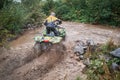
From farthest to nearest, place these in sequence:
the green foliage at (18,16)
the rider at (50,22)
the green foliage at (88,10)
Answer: the green foliage at (88,10)
the green foliage at (18,16)
the rider at (50,22)

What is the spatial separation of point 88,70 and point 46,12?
10320mm

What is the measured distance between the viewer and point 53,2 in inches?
711

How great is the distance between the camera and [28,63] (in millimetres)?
9367

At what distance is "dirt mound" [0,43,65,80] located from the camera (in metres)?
8.59

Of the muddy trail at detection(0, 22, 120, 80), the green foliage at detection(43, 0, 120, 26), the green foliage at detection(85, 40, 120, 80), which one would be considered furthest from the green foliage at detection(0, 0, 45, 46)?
the green foliage at detection(85, 40, 120, 80)

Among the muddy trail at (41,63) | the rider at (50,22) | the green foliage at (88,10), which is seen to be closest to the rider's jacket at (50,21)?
the rider at (50,22)

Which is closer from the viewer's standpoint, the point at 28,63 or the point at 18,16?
the point at 28,63

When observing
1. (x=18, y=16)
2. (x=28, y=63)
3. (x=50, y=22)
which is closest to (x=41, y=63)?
(x=28, y=63)

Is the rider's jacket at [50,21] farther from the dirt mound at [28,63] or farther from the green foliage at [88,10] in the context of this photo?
the green foliage at [88,10]

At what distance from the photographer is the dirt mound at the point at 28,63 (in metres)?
8.59

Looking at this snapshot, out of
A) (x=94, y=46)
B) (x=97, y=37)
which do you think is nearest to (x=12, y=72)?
(x=94, y=46)

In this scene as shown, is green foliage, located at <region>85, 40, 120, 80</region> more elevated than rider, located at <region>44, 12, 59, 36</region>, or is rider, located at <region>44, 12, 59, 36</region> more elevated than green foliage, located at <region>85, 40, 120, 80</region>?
rider, located at <region>44, 12, 59, 36</region>

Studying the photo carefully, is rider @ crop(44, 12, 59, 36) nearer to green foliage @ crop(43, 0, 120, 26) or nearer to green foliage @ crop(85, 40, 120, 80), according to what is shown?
green foliage @ crop(85, 40, 120, 80)

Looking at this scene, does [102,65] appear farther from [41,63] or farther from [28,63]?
[28,63]
